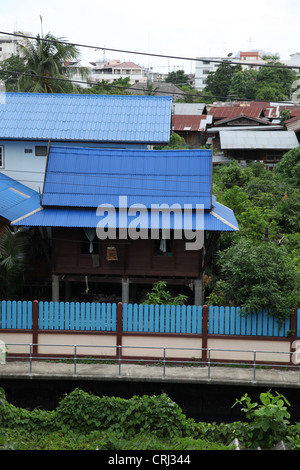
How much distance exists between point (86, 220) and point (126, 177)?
2482 millimetres

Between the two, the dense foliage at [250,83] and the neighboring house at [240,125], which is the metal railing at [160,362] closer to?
the neighboring house at [240,125]

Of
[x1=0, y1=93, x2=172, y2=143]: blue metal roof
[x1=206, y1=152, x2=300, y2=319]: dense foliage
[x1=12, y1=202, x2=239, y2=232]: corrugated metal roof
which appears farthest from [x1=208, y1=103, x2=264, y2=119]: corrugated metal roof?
[x1=12, y1=202, x2=239, y2=232]: corrugated metal roof

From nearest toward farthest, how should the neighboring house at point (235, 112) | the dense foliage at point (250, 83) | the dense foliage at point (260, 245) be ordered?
the dense foliage at point (260, 245), the neighboring house at point (235, 112), the dense foliage at point (250, 83)

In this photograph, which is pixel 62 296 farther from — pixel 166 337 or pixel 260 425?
pixel 260 425

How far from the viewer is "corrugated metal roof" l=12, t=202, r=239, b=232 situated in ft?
63.2

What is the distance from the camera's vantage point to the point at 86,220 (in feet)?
64.6

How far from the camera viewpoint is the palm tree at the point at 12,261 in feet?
62.6

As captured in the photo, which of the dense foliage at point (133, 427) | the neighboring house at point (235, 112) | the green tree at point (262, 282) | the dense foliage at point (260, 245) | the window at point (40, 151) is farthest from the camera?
the neighboring house at point (235, 112)

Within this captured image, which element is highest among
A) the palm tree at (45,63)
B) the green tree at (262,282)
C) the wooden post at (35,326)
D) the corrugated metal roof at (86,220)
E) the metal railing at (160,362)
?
the palm tree at (45,63)

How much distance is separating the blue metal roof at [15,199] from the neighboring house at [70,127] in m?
0.96

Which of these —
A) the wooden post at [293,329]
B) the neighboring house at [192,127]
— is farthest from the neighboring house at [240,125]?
the wooden post at [293,329]


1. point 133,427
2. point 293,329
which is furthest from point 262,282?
point 133,427

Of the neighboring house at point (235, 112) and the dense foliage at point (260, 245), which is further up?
the neighboring house at point (235, 112)

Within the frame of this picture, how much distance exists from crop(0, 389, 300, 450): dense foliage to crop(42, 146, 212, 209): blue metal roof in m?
8.84
